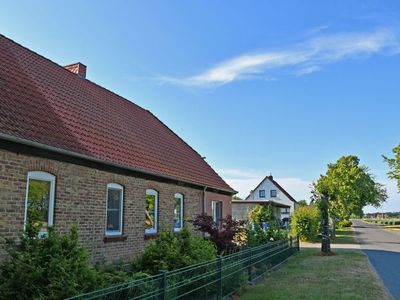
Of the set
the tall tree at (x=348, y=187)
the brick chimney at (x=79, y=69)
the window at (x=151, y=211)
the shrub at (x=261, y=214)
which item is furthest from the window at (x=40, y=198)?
the tall tree at (x=348, y=187)

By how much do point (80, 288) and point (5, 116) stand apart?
4.39 metres

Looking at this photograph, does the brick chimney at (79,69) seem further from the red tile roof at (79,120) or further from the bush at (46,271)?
the bush at (46,271)

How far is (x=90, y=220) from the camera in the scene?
10961 mm

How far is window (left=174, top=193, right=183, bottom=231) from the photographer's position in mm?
16609

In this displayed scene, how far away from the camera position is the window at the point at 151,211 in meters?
14.4

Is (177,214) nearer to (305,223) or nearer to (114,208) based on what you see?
(114,208)

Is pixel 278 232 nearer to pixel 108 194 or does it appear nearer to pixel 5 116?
pixel 108 194

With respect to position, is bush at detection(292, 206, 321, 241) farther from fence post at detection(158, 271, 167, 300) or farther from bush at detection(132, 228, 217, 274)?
fence post at detection(158, 271, 167, 300)

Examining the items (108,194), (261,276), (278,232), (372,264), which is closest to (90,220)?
(108,194)

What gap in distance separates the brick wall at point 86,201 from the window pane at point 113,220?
0.25m

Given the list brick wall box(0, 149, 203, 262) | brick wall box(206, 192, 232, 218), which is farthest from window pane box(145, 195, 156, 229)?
brick wall box(206, 192, 232, 218)

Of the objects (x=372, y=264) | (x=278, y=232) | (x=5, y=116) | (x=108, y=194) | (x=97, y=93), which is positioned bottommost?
(x=372, y=264)

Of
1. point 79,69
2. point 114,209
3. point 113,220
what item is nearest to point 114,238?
point 113,220

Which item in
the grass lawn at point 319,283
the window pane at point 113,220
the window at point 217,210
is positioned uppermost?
the window at point 217,210
